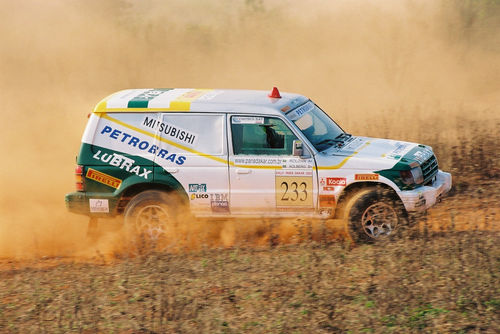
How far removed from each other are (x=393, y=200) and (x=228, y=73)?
44.5 feet

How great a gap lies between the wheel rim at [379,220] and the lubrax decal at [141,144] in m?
2.37

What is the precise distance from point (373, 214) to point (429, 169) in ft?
3.47

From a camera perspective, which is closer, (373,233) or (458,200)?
(373,233)

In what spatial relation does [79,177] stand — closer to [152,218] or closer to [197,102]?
[152,218]

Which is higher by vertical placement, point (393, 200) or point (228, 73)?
point (228, 73)

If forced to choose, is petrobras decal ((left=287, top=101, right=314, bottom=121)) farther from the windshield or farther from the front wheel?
the front wheel

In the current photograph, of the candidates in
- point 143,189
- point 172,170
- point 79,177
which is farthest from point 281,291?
point 79,177

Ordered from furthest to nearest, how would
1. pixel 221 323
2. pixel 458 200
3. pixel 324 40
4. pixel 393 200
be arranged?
pixel 324 40, pixel 458 200, pixel 393 200, pixel 221 323

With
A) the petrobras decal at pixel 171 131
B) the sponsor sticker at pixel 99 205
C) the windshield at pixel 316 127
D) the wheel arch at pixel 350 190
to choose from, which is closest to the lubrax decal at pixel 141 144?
the petrobras decal at pixel 171 131

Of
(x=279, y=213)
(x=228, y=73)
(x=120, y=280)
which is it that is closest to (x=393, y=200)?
(x=279, y=213)

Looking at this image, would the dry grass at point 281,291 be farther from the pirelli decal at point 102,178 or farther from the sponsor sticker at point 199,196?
the pirelli decal at point 102,178

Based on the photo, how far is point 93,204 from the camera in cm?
912

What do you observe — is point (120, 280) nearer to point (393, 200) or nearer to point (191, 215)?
point (191, 215)

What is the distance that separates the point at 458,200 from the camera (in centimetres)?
1009
